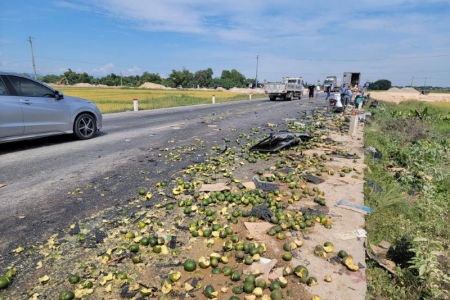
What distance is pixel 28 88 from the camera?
24.2 ft

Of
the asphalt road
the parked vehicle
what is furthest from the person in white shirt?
the parked vehicle

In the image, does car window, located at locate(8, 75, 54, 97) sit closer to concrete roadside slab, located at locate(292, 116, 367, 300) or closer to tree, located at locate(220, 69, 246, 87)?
concrete roadside slab, located at locate(292, 116, 367, 300)

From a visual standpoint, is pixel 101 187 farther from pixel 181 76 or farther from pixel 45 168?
pixel 181 76

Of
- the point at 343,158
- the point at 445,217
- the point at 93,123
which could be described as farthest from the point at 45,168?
the point at 445,217

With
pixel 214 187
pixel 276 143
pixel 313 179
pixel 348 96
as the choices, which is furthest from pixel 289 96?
pixel 214 187

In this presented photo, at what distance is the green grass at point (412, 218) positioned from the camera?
274 centimetres

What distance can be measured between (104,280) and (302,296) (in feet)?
6.20

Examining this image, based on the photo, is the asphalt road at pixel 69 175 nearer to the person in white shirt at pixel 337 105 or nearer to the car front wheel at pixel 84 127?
the car front wheel at pixel 84 127

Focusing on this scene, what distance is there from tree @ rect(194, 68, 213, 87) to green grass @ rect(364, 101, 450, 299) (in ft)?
415

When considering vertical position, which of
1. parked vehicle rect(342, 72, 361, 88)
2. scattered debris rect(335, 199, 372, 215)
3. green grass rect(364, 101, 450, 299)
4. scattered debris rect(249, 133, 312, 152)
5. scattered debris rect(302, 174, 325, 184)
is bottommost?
green grass rect(364, 101, 450, 299)

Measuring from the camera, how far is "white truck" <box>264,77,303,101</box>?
3147 cm

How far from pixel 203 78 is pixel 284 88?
10635 centimetres

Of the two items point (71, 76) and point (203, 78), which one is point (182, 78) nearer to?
point (203, 78)

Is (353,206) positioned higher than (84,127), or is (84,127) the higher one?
(84,127)
